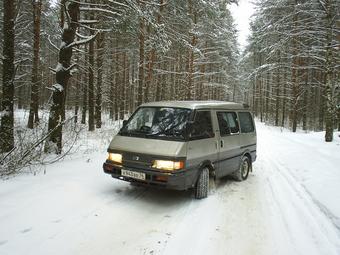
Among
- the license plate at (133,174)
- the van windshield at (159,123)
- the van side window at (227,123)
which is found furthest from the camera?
the van side window at (227,123)

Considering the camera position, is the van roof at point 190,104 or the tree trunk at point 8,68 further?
the tree trunk at point 8,68

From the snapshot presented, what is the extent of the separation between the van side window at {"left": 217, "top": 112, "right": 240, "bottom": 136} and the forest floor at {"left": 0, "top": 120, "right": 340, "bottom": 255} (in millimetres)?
1468

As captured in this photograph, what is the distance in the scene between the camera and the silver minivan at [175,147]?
550 cm

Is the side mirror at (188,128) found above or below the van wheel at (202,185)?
above

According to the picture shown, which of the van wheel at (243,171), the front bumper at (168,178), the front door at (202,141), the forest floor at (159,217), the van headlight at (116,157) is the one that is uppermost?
the front door at (202,141)

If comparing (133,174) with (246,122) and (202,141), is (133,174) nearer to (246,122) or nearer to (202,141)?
(202,141)

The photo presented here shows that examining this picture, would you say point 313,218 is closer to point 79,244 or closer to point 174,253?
point 174,253

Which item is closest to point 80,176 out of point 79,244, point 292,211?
point 79,244

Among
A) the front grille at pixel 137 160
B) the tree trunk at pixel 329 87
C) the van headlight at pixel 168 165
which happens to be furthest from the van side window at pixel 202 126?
the tree trunk at pixel 329 87

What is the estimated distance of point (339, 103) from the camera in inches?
666

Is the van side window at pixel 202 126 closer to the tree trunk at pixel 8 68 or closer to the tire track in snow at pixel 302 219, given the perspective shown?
the tire track in snow at pixel 302 219

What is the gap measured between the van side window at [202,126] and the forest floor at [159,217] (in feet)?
4.67

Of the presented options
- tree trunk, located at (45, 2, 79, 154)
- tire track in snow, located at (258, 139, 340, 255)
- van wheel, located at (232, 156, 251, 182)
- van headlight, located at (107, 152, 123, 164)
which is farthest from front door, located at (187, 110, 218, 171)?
tree trunk, located at (45, 2, 79, 154)

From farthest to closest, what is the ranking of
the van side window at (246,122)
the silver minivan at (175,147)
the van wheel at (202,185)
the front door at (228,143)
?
the van side window at (246,122)
the front door at (228,143)
the van wheel at (202,185)
the silver minivan at (175,147)
